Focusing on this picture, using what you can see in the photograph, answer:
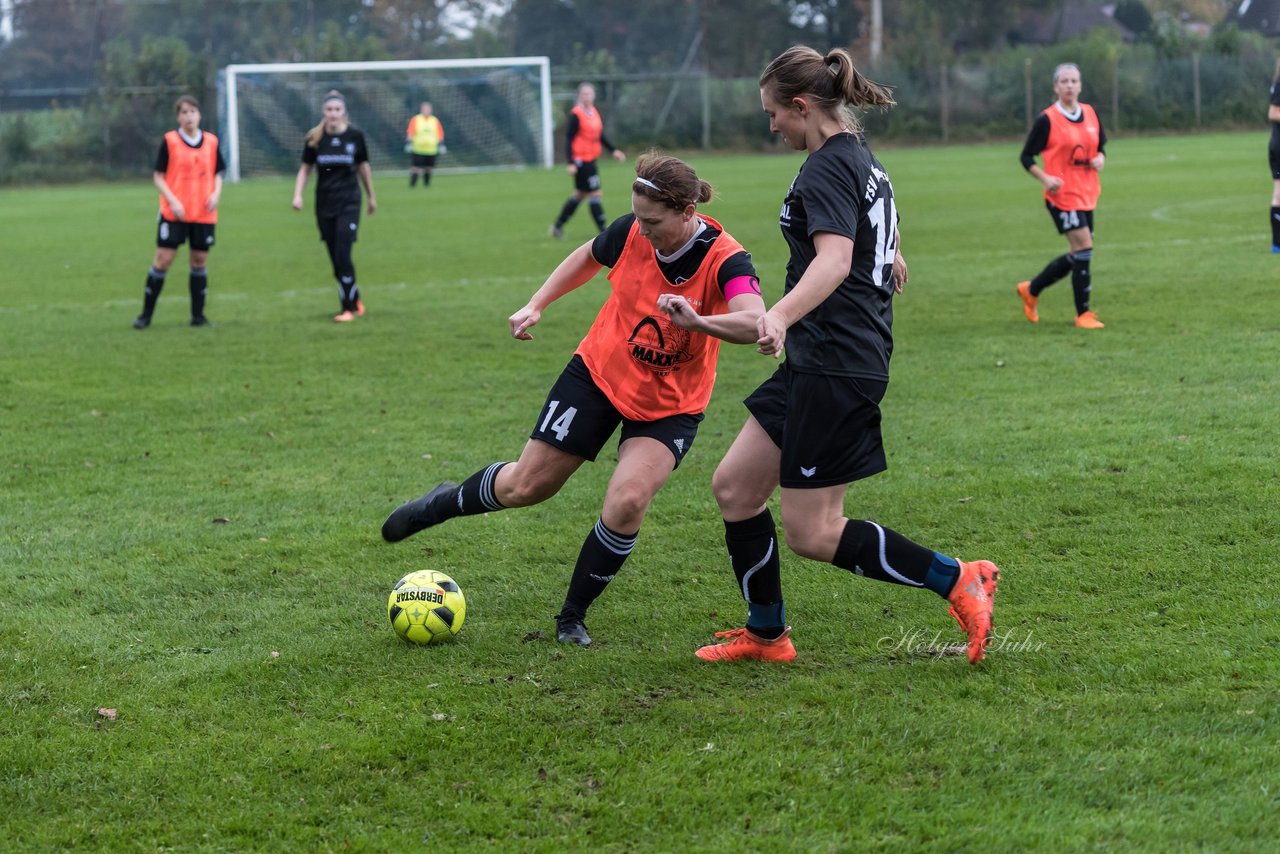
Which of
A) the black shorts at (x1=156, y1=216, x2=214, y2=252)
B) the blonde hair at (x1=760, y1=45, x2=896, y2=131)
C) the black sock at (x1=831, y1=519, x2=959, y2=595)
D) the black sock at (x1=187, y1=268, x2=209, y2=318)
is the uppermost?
the blonde hair at (x1=760, y1=45, x2=896, y2=131)

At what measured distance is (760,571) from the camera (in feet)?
14.6

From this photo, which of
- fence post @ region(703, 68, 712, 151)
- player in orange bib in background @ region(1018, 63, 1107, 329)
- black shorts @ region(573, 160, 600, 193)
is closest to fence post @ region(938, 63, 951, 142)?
fence post @ region(703, 68, 712, 151)

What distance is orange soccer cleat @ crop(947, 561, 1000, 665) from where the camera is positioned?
167 inches

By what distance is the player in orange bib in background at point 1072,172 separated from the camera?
10500mm

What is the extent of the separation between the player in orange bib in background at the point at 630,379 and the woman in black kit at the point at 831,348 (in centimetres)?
34

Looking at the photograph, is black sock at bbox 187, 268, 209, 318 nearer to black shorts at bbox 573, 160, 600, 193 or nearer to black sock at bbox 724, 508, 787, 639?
black shorts at bbox 573, 160, 600, 193

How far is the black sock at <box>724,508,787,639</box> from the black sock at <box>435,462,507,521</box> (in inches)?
37.2

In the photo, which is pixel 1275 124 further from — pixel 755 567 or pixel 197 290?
pixel 755 567

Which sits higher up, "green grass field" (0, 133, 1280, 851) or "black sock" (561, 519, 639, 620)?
"black sock" (561, 519, 639, 620)

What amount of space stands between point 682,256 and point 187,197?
340 inches

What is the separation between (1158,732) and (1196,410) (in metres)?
4.26

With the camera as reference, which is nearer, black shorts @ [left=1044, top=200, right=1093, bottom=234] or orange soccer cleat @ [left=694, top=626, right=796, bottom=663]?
orange soccer cleat @ [left=694, top=626, right=796, bottom=663]

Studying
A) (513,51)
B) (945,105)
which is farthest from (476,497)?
(513,51)

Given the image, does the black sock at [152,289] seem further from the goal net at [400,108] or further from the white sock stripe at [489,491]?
the goal net at [400,108]
